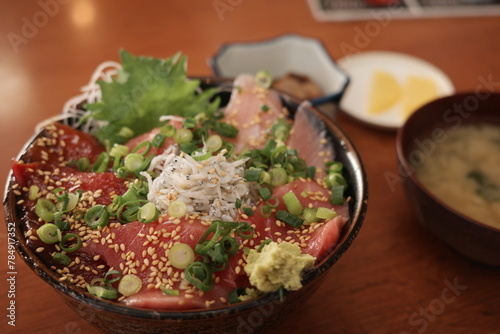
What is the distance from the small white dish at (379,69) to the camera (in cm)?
252

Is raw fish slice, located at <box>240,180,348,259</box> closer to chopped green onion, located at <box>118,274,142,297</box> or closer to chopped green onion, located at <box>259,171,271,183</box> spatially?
chopped green onion, located at <box>259,171,271,183</box>

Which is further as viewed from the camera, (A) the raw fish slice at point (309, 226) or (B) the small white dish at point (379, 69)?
(B) the small white dish at point (379, 69)

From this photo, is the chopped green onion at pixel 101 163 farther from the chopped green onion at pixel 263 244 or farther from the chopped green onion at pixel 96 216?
the chopped green onion at pixel 263 244

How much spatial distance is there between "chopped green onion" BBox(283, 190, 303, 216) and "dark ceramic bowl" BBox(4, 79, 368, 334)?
15 cm

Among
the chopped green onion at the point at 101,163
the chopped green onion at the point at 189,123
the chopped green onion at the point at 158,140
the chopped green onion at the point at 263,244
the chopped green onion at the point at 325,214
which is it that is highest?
the chopped green onion at the point at 101,163

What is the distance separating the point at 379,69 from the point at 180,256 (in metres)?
2.01

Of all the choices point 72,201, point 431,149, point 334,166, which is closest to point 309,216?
point 334,166

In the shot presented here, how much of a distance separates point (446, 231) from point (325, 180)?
52 cm

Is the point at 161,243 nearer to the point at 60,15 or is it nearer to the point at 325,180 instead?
the point at 325,180

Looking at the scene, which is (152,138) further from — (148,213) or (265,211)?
(265,211)

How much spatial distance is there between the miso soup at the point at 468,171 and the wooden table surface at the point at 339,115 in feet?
0.55

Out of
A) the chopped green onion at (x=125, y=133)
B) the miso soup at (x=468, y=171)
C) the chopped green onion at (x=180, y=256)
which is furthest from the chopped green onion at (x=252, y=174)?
the miso soup at (x=468, y=171)

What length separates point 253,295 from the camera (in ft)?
3.92

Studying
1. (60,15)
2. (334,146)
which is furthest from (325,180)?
(60,15)
